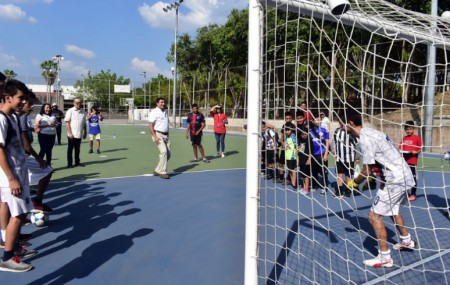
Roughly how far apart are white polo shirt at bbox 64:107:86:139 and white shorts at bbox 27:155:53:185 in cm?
442

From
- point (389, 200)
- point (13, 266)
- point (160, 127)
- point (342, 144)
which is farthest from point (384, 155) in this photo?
point (160, 127)

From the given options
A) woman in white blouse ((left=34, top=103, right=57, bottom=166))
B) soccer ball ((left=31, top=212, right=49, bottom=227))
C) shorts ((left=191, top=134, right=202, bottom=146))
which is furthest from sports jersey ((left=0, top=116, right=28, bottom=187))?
shorts ((left=191, top=134, right=202, bottom=146))

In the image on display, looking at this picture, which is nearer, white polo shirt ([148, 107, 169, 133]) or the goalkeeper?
the goalkeeper

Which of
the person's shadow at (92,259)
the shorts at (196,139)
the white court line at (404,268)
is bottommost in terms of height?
the white court line at (404,268)

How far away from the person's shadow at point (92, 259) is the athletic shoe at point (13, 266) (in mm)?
284

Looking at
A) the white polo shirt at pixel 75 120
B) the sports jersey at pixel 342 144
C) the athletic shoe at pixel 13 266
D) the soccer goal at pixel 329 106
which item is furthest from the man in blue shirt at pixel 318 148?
the white polo shirt at pixel 75 120

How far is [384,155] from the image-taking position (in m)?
4.04

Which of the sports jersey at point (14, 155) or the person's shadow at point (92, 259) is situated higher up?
the sports jersey at point (14, 155)

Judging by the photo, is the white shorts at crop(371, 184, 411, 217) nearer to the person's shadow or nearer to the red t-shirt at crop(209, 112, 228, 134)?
the person's shadow

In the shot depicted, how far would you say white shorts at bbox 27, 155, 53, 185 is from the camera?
5.02 meters

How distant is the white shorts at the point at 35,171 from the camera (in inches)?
197

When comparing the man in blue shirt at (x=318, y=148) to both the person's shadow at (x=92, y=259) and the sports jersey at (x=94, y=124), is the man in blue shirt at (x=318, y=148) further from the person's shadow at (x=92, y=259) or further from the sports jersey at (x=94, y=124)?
the sports jersey at (x=94, y=124)

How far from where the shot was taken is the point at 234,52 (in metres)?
33.2

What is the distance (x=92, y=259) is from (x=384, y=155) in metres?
3.34
